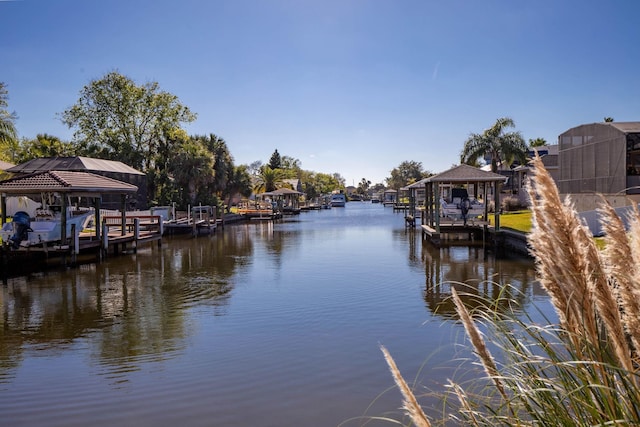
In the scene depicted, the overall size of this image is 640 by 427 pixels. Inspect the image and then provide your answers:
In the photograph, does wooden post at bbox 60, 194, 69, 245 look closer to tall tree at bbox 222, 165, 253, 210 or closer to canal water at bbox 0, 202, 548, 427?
canal water at bbox 0, 202, 548, 427

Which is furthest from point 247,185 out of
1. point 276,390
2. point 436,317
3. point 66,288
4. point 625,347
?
point 625,347

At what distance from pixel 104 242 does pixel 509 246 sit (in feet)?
52.7

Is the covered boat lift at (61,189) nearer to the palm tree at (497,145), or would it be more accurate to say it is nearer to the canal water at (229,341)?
the canal water at (229,341)

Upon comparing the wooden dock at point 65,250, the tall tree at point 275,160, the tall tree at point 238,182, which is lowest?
the wooden dock at point 65,250

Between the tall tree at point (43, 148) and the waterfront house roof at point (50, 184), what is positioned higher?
the tall tree at point (43, 148)

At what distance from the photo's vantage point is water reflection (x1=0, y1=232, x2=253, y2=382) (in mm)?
7969

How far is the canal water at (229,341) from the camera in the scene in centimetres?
568

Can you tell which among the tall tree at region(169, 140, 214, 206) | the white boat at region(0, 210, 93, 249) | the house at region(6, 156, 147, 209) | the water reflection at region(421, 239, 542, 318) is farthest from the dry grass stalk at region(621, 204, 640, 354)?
the tall tree at region(169, 140, 214, 206)

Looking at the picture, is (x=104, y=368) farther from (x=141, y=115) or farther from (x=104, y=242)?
(x=141, y=115)

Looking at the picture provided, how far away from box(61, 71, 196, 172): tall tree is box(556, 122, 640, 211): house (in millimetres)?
32070

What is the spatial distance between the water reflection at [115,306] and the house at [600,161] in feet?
47.5

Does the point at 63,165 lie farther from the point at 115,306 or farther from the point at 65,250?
the point at 115,306

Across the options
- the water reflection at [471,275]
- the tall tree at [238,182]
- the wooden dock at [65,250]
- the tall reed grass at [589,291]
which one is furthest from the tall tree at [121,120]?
the tall reed grass at [589,291]

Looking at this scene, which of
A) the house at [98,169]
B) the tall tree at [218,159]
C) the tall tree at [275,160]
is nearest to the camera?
the house at [98,169]
